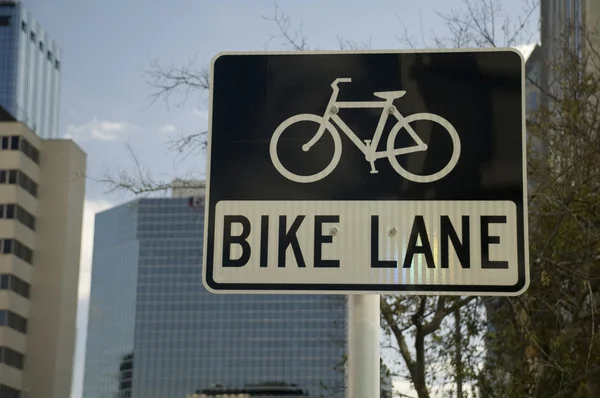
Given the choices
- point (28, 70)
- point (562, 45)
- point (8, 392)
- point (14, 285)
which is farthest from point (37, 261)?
point (562, 45)

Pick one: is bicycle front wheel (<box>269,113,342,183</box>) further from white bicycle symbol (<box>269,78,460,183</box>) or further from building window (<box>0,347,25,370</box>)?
building window (<box>0,347,25,370</box>)

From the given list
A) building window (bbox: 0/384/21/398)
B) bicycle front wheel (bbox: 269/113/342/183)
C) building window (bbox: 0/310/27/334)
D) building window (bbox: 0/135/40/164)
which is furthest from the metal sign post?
building window (bbox: 0/135/40/164)

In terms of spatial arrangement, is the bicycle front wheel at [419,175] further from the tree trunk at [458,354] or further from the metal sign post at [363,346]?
the tree trunk at [458,354]

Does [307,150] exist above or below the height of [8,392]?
below

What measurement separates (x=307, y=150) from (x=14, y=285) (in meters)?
88.3

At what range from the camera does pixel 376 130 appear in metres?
2.64

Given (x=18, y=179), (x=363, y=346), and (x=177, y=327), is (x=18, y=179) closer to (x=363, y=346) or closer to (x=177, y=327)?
(x=177, y=327)

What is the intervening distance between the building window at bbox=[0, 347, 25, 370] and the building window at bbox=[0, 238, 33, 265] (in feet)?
27.3

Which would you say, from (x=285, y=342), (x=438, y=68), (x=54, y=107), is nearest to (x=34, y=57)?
(x=54, y=107)

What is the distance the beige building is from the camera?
282 feet

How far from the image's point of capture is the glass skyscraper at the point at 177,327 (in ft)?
482

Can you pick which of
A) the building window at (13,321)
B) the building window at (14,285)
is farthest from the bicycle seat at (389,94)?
the building window at (14,285)

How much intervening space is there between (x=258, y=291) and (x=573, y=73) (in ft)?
43.2

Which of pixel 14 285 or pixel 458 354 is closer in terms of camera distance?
pixel 458 354
